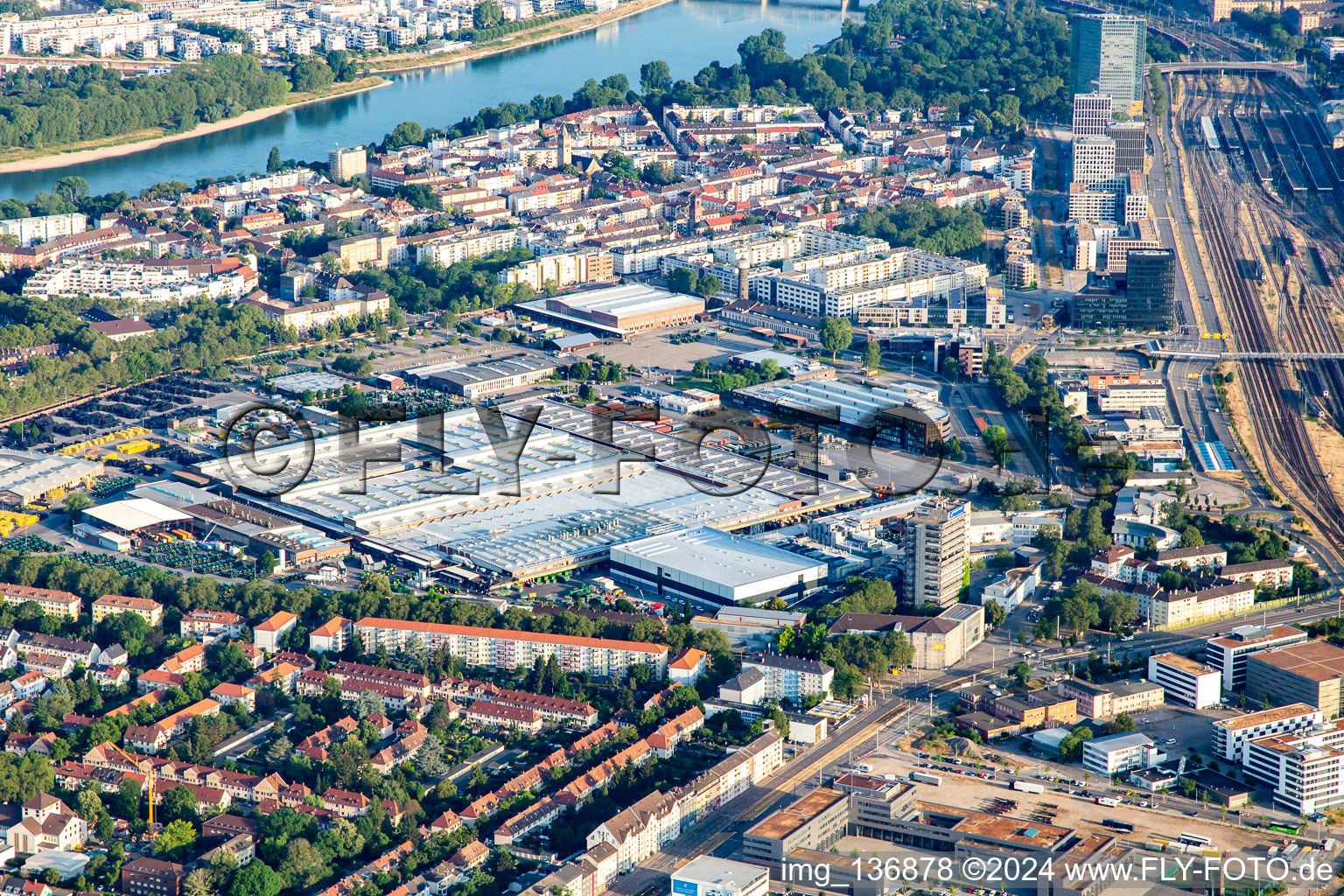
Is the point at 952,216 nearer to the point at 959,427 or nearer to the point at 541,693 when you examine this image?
the point at 959,427

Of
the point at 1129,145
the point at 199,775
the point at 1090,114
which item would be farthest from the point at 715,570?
the point at 1090,114

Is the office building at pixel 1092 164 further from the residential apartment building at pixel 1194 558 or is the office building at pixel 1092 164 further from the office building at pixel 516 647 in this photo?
the office building at pixel 516 647

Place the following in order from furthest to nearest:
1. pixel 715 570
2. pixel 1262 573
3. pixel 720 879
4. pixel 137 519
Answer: pixel 137 519 < pixel 1262 573 < pixel 715 570 < pixel 720 879

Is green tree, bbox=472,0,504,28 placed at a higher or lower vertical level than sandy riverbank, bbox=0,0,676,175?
higher

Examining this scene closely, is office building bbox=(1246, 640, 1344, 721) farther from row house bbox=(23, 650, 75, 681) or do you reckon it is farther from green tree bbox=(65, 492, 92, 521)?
green tree bbox=(65, 492, 92, 521)

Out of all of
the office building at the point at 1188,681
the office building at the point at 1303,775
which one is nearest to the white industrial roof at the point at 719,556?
the office building at the point at 1188,681

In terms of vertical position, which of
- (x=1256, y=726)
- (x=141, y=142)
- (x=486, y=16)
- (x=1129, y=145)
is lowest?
(x=1256, y=726)

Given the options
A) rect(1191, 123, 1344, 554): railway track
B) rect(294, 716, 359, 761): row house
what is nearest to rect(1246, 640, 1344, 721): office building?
rect(1191, 123, 1344, 554): railway track

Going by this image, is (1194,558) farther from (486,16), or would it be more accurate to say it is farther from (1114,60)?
(486,16)
